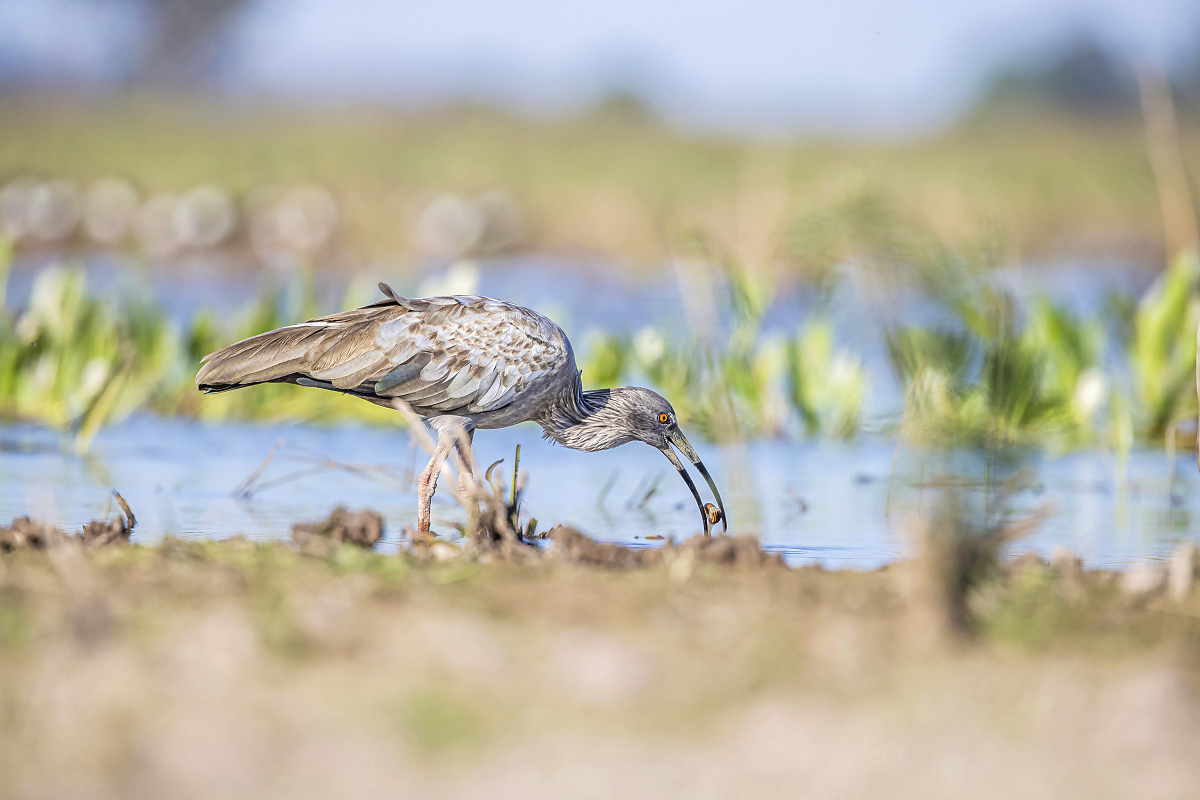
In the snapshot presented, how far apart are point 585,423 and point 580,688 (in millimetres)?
3483

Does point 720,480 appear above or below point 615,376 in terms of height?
below

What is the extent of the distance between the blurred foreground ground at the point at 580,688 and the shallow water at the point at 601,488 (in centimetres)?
54

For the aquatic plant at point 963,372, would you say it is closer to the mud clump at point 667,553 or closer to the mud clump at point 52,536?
the mud clump at point 667,553

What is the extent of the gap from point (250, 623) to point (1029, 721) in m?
1.90

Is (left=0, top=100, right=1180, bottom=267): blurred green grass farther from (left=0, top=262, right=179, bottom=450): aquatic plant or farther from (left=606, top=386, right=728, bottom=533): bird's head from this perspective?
(left=606, top=386, right=728, bottom=533): bird's head

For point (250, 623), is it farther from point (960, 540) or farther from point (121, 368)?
point (121, 368)

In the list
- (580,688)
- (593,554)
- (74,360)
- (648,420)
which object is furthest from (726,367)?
(580,688)

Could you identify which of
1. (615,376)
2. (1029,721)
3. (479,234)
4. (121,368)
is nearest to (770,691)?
(1029,721)

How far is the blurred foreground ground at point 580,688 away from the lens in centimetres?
275

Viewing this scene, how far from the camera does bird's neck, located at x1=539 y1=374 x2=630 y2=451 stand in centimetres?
650

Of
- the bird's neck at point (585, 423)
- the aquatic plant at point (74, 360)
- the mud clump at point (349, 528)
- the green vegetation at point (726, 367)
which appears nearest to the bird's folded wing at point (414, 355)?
the bird's neck at point (585, 423)

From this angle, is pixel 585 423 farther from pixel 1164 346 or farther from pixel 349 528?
pixel 1164 346

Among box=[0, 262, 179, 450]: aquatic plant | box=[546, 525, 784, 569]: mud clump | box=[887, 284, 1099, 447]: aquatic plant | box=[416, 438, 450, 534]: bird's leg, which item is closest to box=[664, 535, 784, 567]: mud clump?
box=[546, 525, 784, 569]: mud clump

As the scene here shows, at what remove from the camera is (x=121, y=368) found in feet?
25.3
